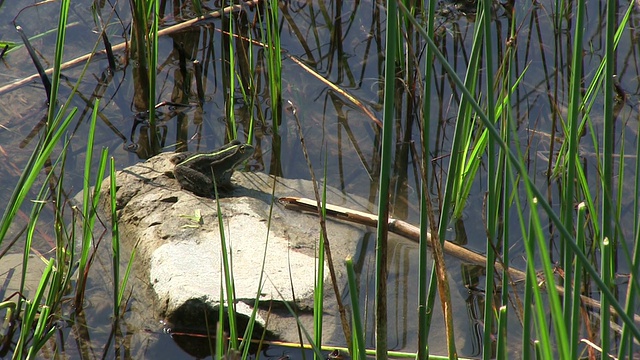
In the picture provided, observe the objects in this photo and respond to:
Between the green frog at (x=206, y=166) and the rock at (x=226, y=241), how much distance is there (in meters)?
0.09

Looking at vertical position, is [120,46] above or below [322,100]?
above

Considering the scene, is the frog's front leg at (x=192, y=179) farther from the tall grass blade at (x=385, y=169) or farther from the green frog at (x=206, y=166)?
the tall grass blade at (x=385, y=169)

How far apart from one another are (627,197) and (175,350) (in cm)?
349

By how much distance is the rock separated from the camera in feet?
12.7

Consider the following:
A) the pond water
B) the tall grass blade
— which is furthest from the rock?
the tall grass blade

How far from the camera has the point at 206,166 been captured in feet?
15.3

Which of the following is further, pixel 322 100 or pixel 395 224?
pixel 322 100

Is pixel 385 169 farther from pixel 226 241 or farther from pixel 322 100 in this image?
pixel 322 100

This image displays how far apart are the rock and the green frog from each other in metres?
0.09

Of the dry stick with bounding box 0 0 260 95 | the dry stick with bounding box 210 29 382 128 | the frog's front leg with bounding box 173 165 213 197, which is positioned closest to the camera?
the frog's front leg with bounding box 173 165 213 197

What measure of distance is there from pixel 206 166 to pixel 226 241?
56 cm

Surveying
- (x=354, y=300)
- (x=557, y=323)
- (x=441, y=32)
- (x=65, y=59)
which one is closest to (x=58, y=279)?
(x=354, y=300)

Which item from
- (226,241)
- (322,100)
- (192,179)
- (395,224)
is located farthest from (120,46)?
(395,224)

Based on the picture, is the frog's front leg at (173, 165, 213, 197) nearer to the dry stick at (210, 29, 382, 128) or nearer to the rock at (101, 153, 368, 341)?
the rock at (101, 153, 368, 341)
